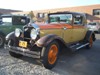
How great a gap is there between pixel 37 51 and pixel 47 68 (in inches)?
25.5

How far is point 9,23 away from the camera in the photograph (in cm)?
930

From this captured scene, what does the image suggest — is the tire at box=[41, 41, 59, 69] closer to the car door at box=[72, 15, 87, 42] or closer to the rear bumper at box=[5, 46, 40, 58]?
the rear bumper at box=[5, 46, 40, 58]

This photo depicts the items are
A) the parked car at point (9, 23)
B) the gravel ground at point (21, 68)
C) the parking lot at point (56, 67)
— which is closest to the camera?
the gravel ground at point (21, 68)

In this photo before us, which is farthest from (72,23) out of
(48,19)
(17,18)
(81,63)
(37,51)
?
(17,18)

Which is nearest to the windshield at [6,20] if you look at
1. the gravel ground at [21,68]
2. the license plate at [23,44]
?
the gravel ground at [21,68]

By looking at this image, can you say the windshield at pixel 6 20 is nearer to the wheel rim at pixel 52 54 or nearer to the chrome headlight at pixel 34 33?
the chrome headlight at pixel 34 33

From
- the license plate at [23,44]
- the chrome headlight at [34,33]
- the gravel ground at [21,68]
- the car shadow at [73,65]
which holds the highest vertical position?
the chrome headlight at [34,33]

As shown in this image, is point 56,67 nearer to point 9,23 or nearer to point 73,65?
point 73,65

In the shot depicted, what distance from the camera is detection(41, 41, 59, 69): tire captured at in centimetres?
513

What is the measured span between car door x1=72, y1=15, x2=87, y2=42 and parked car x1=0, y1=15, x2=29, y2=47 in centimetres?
339

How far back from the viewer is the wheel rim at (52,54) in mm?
5410

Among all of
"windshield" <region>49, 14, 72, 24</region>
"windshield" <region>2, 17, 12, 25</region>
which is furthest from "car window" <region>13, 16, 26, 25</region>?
"windshield" <region>49, 14, 72, 24</region>

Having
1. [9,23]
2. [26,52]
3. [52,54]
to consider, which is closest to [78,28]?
[52,54]

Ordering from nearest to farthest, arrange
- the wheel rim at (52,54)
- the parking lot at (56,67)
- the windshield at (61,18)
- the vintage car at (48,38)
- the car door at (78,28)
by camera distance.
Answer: the parking lot at (56,67)
the vintage car at (48,38)
the wheel rim at (52,54)
the windshield at (61,18)
the car door at (78,28)
